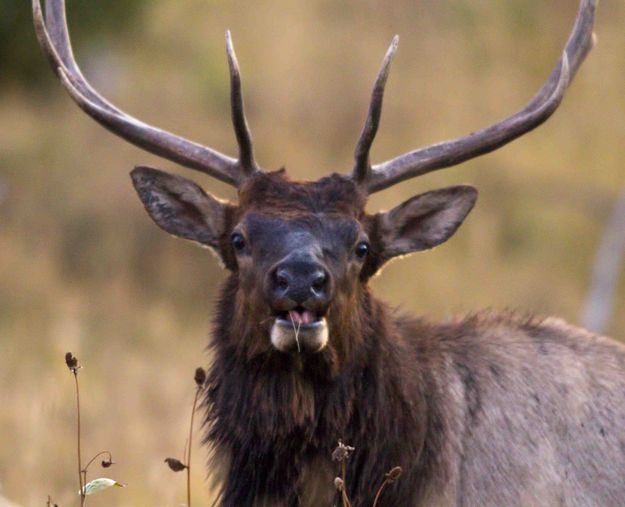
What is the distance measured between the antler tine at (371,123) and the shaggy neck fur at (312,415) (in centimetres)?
81

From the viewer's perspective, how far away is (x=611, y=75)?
29.4 meters

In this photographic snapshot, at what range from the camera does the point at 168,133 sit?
9.14 m

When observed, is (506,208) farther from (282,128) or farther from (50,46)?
(50,46)

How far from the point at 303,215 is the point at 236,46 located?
19.3 meters

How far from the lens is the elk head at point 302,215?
7.89 metres

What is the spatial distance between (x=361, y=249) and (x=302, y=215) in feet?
1.38

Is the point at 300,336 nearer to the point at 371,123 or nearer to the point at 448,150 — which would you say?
the point at 371,123

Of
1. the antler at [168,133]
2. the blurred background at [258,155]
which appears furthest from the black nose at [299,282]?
the blurred background at [258,155]

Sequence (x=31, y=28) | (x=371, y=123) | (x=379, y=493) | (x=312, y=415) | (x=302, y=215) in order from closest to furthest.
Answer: (x=379, y=493), (x=312, y=415), (x=302, y=215), (x=371, y=123), (x=31, y=28)

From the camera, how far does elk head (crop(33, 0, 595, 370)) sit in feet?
25.9

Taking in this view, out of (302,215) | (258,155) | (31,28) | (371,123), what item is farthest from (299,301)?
(258,155)

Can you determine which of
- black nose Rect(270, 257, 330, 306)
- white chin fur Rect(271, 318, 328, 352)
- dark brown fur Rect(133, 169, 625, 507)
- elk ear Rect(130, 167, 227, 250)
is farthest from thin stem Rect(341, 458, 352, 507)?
elk ear Rect(130, 167, 227, 250)

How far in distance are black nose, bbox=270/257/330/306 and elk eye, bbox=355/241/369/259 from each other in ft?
2.03

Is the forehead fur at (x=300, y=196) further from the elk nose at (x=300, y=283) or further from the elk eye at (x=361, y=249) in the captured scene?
the elk nose at (x=300, y=283)
